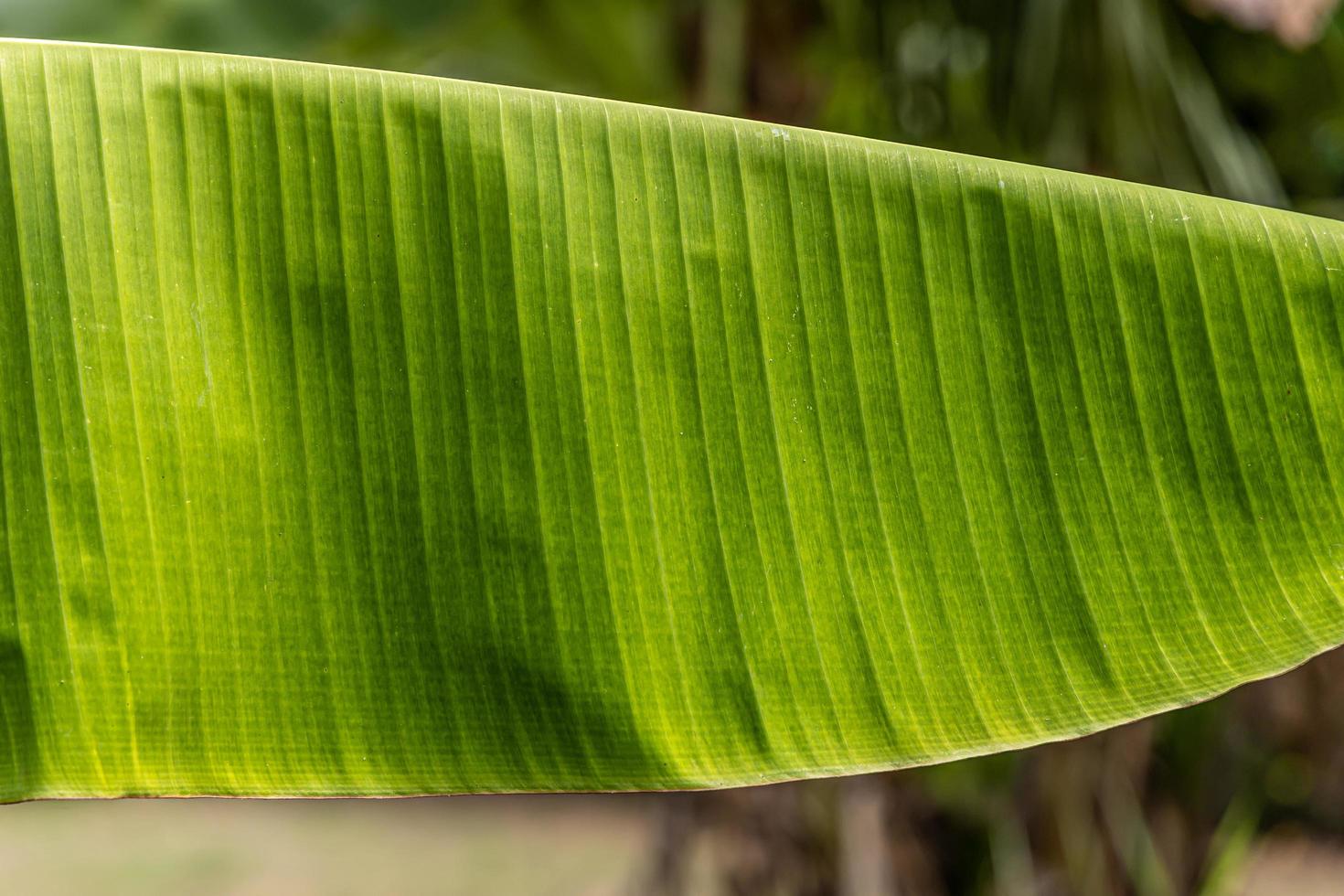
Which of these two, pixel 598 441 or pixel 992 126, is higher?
pixel 992 126

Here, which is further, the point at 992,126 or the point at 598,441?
the point at 992,126

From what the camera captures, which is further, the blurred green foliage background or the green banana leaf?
the blurred green foliage background

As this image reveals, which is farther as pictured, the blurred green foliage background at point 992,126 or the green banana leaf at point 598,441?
the blurred green foliage background at point 992,126

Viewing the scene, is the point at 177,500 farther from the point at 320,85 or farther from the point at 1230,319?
the point at 1230,319
